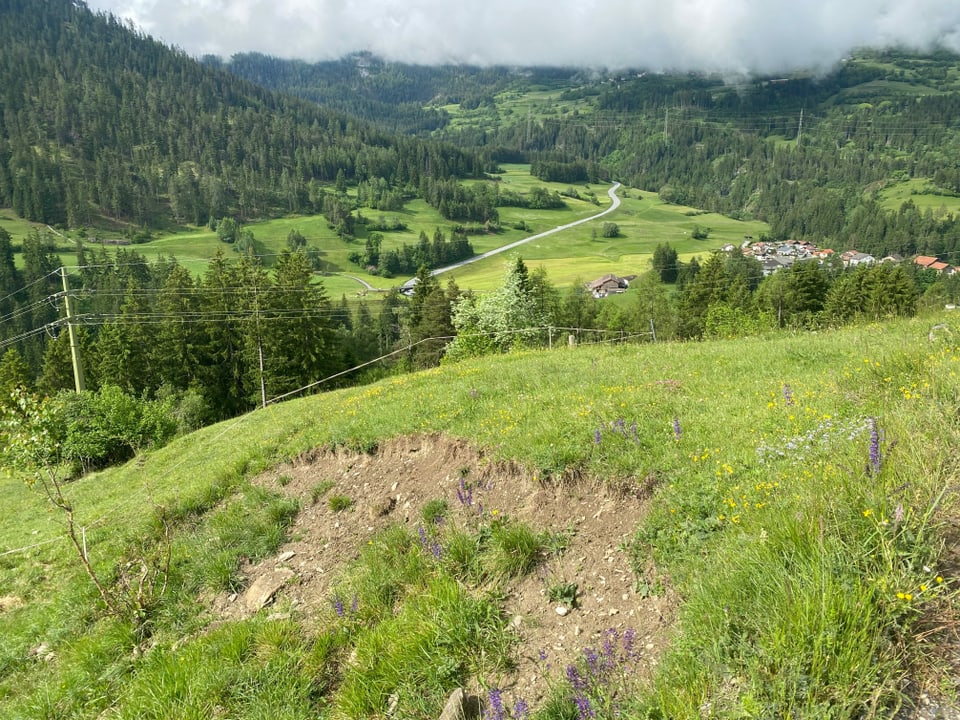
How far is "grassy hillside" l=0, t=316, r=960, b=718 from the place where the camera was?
376 cm

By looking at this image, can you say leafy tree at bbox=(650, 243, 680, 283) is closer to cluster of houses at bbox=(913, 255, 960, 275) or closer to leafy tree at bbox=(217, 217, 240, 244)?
cluster of houses at bbox=(913, 255, 960, 275)

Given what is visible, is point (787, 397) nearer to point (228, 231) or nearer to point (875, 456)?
point (875, 456)

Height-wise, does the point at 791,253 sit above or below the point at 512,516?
below

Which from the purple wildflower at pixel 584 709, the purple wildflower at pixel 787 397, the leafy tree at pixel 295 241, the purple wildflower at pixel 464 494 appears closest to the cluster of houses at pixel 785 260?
the leafy tree at pixel 295 241

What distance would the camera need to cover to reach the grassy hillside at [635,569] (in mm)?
3758

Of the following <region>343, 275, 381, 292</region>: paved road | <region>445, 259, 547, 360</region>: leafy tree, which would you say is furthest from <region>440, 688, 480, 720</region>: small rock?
<region>343, 275, 381, 292</region>: paved road

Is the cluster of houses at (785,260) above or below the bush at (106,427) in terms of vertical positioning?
below

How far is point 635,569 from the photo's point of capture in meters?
5.90

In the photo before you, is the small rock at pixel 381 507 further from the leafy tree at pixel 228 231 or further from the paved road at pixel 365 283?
the leafy tree at pixel 228 231

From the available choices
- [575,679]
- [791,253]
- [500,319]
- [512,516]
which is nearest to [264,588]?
[512,516]

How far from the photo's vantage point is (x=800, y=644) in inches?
144

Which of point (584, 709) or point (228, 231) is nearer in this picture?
point (584, 709)

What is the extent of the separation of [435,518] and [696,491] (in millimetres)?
3723

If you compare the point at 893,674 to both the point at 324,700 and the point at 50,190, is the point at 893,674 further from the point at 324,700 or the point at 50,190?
the point at 50,190
